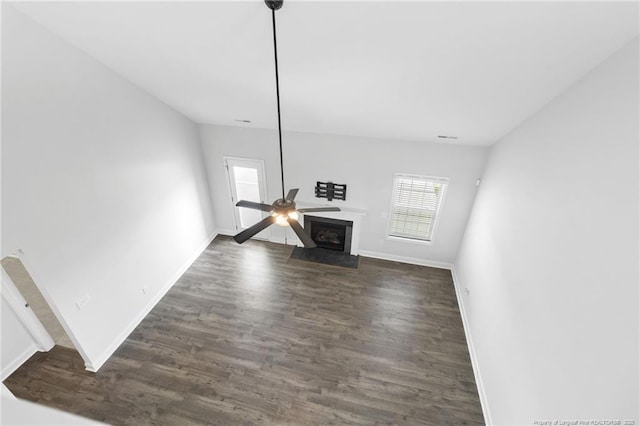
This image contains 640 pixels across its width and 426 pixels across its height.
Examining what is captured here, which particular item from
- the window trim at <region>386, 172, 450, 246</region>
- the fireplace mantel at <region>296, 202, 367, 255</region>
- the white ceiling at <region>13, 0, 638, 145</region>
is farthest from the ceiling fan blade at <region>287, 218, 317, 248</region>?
the window trim at <region>386, 172, 450, 246</region>

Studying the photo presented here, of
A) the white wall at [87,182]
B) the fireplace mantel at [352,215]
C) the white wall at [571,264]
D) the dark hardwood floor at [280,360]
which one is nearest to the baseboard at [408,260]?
the fireplace mantel at [352,215]

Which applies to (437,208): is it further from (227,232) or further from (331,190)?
(227,232)

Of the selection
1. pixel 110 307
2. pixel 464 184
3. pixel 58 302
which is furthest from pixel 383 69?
pixel 110 307

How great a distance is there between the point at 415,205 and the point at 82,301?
5.22 meters

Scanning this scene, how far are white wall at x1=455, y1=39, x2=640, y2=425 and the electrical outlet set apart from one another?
4.89 metres

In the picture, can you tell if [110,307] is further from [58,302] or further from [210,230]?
[210,230]

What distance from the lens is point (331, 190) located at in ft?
17.5

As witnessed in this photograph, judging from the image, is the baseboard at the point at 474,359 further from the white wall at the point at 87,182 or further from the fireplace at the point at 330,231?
the white wall at the point at 87,182

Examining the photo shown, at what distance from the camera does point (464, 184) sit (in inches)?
191

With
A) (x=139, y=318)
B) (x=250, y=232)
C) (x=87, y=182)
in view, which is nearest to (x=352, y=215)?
(x=250, y=232)

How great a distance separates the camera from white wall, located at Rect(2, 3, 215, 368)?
2566 mm

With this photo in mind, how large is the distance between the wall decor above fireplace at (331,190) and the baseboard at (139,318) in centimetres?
280

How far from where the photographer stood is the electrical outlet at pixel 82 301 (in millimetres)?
3296

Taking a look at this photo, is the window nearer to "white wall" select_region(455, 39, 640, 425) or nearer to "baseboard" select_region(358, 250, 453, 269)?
"baseboard" select_region(358, 250, 453, 269)
